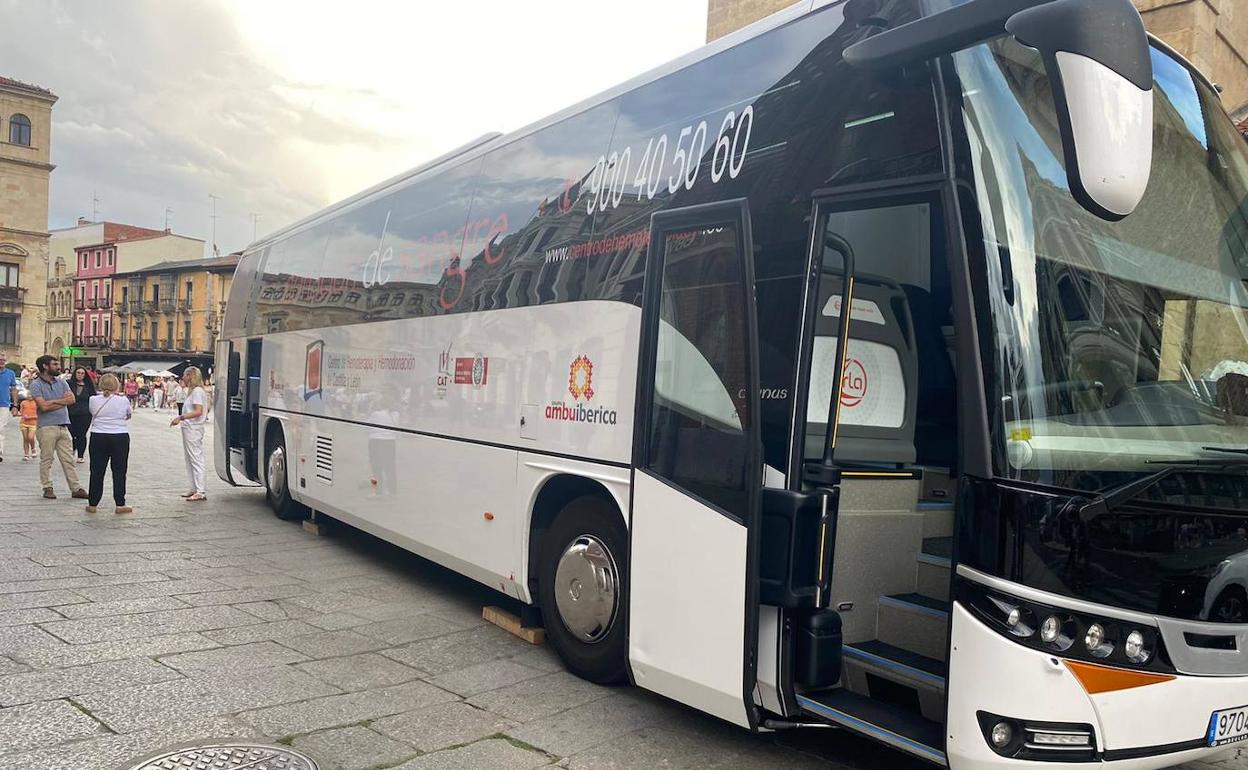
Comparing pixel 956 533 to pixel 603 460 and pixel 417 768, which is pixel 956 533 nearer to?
pixel 603 460

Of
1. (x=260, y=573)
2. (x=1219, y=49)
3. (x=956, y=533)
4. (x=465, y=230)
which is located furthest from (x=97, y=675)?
(x=1219, y=49)

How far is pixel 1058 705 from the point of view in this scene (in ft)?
10.2

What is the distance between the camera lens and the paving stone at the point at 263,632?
20.0ft

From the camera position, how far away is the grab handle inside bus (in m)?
2.93

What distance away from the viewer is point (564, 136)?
6.19 metres

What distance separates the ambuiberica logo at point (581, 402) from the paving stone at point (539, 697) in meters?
1.51

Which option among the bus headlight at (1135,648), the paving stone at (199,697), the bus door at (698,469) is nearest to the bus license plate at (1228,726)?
the bus headlight at (1135,648)

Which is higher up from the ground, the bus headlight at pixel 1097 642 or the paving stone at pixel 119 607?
the bus headlight at pixel 1097 642

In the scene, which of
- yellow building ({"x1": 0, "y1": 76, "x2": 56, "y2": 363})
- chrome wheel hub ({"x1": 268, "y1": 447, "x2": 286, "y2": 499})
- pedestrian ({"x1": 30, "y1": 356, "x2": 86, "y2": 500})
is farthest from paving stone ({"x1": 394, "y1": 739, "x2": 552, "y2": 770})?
yellow building ({"x1": 0, "y1": 76, "x2": 56, "y2": 363})

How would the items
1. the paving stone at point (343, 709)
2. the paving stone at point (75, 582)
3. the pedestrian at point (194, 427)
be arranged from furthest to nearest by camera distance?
1. the pedestrian at point (194, 427)
2. the paving stone at point (75, 582)
3. the paving stone at point (343, 709)

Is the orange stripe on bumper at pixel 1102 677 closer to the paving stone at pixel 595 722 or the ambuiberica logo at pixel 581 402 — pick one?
the paving stone at pixel 595 722

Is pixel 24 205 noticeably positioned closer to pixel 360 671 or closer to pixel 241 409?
pixel 241 409

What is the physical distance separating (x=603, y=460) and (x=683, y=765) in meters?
1.61

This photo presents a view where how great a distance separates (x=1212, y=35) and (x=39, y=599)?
608 inches
